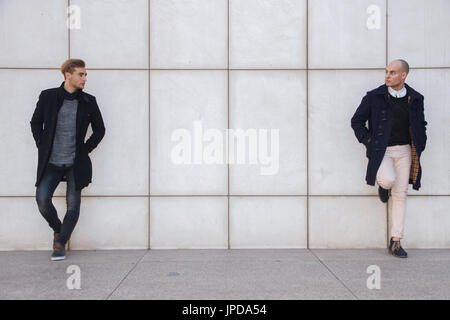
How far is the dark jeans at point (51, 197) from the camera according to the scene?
477 centimetres

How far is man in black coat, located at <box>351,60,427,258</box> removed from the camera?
15.9ft

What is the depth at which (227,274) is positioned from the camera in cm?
434

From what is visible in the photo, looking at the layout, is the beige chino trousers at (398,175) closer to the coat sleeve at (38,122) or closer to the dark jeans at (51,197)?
the dark jeans at (51,197)

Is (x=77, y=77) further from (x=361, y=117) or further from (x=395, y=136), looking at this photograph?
(x=395, y=136)

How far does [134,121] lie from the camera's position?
5.46 meters

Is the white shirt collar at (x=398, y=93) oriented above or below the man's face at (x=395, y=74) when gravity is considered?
below

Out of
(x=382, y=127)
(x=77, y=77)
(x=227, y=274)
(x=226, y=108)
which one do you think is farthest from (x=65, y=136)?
(x=382, y=127)

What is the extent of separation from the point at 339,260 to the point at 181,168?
221cm

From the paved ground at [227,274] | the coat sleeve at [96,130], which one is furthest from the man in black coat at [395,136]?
the coat sleeve at [96,130]

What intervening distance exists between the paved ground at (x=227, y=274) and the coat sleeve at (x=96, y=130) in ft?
4.35

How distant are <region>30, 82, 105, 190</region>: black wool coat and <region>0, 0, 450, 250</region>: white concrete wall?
493mm
